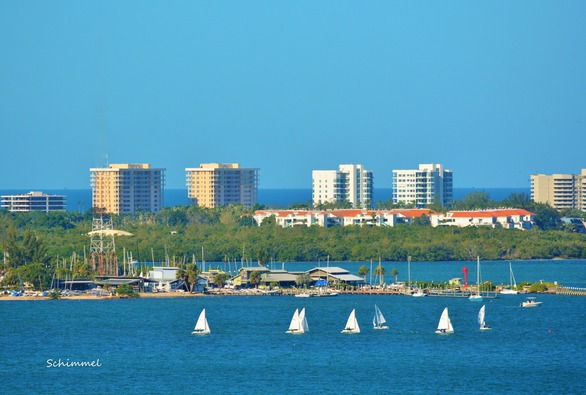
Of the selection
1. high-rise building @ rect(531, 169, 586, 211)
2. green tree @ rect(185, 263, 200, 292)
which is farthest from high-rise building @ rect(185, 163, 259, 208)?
green tree @ rect(185, 263, 200, 292)

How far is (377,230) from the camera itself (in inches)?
4301

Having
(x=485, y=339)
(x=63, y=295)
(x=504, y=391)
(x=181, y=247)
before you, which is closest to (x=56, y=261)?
(x=63, y=295)

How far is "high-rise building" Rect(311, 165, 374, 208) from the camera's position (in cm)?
15025

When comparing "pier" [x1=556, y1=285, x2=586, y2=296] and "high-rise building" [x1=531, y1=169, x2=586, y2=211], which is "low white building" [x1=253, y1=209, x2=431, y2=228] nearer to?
"high-rise building" [x1=531, y1=169, x2=586, y2=211]

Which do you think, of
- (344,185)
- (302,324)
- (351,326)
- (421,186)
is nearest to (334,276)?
(302,324)

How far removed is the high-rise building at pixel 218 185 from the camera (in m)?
159

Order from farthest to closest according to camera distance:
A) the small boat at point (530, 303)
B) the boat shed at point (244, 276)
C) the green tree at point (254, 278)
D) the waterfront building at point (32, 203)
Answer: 1. the waterfront building at point (32, 203)
2. the boat shed at point (244, 276)
3. the green tree at point (254, 278)
4. the small boat at point (530, 303)

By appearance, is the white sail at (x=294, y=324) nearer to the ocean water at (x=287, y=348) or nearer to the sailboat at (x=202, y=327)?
the ocean water at (x=287, y=348)

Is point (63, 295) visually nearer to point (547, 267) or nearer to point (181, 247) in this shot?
point (181, 247)

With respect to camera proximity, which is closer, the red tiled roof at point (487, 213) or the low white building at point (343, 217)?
the red tiled roof at point (487, 213)

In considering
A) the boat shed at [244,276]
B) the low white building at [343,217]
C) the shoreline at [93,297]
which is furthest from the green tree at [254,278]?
the low white building at [343,217]

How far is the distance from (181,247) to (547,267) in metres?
25.8

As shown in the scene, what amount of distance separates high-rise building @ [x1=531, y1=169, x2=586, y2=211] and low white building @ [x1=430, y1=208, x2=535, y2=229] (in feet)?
114

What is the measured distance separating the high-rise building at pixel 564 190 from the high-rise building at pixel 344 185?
63.1 ft
